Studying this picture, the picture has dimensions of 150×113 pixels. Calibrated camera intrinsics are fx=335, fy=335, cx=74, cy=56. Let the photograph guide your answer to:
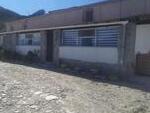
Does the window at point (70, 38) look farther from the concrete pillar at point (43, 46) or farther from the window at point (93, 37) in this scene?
the concrete pillar at point (43, 46)

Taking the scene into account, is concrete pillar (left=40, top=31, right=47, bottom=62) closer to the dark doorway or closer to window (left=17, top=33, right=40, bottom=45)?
the dark doorway

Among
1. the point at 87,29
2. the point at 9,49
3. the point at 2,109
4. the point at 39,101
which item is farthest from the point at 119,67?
the point at 9,49

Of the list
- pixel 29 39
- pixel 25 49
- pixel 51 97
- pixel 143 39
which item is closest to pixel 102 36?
pixel 143 39

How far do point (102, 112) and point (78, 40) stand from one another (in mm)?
13310

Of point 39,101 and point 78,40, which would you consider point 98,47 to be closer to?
point 78,40

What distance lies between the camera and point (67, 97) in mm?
11000

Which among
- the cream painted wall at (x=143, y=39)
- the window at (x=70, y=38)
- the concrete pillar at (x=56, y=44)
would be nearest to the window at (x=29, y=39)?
the concrete pillar at (x=56, y=44)

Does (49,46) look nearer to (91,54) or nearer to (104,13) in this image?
(91,54)

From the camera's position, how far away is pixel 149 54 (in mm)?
19047

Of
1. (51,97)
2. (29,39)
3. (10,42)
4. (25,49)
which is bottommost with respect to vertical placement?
(51,97)

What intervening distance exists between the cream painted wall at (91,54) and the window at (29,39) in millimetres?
5323

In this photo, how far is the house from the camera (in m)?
17.9

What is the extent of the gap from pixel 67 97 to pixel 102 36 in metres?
9.46

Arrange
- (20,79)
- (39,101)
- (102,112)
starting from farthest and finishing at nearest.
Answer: (20,79), (39,101), (102,112)
